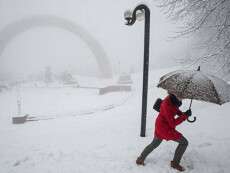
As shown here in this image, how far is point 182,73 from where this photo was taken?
4.21 meters

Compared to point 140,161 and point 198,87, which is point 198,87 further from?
point 140,161

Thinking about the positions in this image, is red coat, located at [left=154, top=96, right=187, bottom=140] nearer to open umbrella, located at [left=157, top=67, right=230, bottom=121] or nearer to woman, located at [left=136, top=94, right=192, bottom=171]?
woman, located at [left=136, top=94, right=192, bottom=171]

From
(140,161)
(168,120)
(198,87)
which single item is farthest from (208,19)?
(140,161)

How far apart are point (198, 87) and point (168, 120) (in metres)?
0.82

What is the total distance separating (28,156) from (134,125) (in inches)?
154

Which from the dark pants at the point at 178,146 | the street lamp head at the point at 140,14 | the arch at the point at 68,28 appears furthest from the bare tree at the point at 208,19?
the arch at the point at 68,28

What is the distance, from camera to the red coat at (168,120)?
403cm

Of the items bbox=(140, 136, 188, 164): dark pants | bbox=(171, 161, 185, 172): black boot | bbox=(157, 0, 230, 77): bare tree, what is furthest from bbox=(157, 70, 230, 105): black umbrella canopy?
bbox=(157, 0, 230, 77): bare tree

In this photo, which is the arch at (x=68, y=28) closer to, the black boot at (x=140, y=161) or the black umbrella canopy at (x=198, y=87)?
the black boot at (x=140, y=161)

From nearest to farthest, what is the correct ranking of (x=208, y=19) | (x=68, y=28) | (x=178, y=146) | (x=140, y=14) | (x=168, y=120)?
(x=168, y=120) → (x=178, y=146) → (x=140, y=14) → (x=208, y=19) → (x=68, y=28)

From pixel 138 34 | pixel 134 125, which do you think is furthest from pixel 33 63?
pixel 134 125

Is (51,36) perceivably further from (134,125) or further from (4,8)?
(134,125)

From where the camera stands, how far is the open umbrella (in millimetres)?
3748

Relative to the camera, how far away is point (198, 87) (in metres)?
3.85
